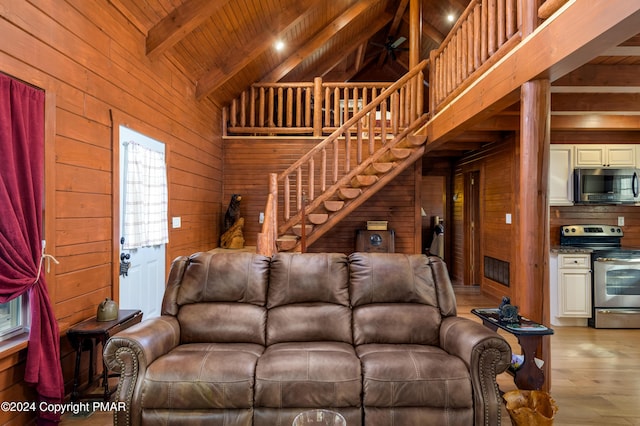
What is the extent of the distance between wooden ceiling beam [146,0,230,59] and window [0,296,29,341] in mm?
2500

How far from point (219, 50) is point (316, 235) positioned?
9.08 ft

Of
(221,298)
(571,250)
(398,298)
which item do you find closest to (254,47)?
(221,298)

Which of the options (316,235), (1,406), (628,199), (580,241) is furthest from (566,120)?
(1,406)

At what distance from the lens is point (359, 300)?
→ 96.7 inches

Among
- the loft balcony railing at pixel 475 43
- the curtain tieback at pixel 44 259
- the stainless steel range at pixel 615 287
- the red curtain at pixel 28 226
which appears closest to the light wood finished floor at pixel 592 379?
the stainless steel range at pixel 615 287

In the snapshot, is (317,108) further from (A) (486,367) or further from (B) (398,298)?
(A) (486,367)

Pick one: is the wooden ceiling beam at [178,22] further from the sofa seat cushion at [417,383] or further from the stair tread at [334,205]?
the sofa seat cushion at [417,383]

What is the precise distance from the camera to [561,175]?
15.0ft

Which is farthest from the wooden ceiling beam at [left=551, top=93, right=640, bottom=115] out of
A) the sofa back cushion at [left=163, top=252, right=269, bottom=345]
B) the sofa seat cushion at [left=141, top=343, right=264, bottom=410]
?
the sofa seat cushion at [left=141, top=343, right=264, bottom=410]

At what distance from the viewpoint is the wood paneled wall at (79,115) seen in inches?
82.7

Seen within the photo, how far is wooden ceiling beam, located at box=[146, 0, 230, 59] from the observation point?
3402mm

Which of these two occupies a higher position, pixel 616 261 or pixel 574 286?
pixel 616 261

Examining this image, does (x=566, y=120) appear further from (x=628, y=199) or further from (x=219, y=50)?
(x=219, y=50)

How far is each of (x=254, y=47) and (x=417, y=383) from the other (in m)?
4.41
